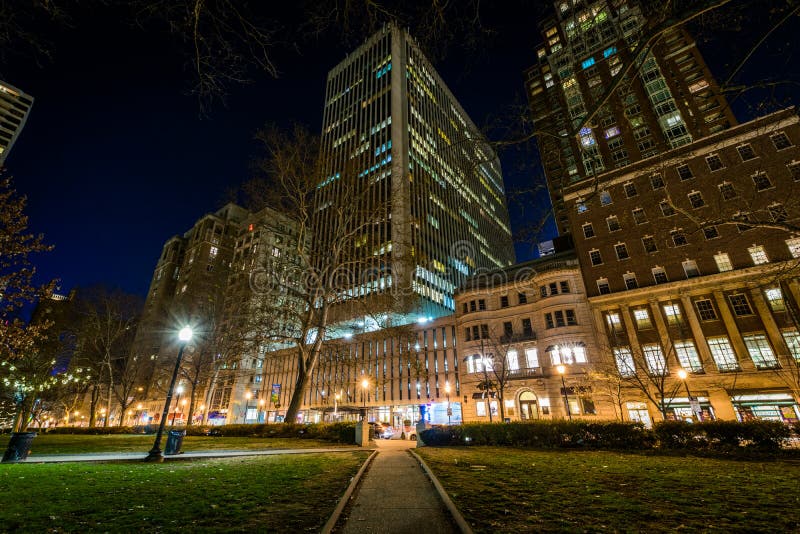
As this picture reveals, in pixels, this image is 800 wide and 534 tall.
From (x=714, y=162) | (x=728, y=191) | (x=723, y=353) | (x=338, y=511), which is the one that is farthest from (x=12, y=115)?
(x=723, y=353)

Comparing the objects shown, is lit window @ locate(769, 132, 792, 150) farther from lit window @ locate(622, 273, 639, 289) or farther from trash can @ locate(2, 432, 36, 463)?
trash can @ locate(2, 432, 36, 463)

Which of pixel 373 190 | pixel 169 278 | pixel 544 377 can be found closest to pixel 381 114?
pixel 373 190

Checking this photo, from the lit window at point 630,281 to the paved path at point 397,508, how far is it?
36595 mm

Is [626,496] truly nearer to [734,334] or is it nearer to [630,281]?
[734,334]

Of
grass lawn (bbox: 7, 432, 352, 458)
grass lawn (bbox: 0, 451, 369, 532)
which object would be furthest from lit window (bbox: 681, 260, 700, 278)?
grass lawn (bbox: 0, 451, 369, 532)

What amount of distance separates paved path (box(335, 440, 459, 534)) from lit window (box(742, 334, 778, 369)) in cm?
3701

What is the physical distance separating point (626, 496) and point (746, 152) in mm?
44155

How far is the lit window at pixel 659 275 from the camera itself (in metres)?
34.0

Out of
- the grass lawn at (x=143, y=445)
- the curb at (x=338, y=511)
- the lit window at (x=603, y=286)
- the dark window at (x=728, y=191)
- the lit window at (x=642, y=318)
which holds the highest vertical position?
the dark window at (x=728, y=191)

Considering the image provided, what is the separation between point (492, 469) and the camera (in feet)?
30.9

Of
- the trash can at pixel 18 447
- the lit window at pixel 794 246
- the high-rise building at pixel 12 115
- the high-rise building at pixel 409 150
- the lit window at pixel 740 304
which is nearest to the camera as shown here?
the trash can at pixel 18 447

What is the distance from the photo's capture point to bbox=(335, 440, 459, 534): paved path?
458 cm

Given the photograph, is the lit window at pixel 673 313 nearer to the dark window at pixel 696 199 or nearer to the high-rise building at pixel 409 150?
the dark window at pixel 696 199

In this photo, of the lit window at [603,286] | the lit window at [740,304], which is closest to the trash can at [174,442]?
the lit window at [603,286]
